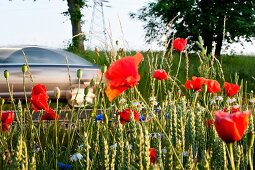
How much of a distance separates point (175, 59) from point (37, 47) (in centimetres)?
1130

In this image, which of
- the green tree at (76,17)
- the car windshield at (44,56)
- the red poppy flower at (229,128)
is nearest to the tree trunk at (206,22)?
the green tree at (76,17)

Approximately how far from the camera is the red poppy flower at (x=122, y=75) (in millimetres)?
2340

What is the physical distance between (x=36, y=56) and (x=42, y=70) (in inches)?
21.6

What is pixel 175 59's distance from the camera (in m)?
24.5

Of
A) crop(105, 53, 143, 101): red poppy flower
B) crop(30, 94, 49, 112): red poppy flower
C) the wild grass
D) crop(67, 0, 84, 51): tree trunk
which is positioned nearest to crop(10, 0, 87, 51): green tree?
crop(67, 0, 84, 51): tree trunk

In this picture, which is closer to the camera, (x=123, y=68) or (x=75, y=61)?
(x=123, y=68)

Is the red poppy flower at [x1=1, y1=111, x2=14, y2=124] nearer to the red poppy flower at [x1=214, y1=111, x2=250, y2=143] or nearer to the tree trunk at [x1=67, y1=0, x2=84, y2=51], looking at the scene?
the red poppy flower at [x1=214, y1=111, x2=250, y2=143]

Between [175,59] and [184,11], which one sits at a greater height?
[184,11]

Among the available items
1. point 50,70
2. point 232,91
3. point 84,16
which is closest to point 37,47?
point 50,70

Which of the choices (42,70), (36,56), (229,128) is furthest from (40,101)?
(36,56)

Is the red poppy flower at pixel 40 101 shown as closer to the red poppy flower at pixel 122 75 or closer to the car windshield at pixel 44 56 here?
the red poppy flower at pixel 122 75

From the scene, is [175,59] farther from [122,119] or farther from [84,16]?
[122,119]

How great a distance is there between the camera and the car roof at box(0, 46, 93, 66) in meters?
13.0

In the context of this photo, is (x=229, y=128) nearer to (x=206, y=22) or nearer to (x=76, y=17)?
(x=76, y=17)
